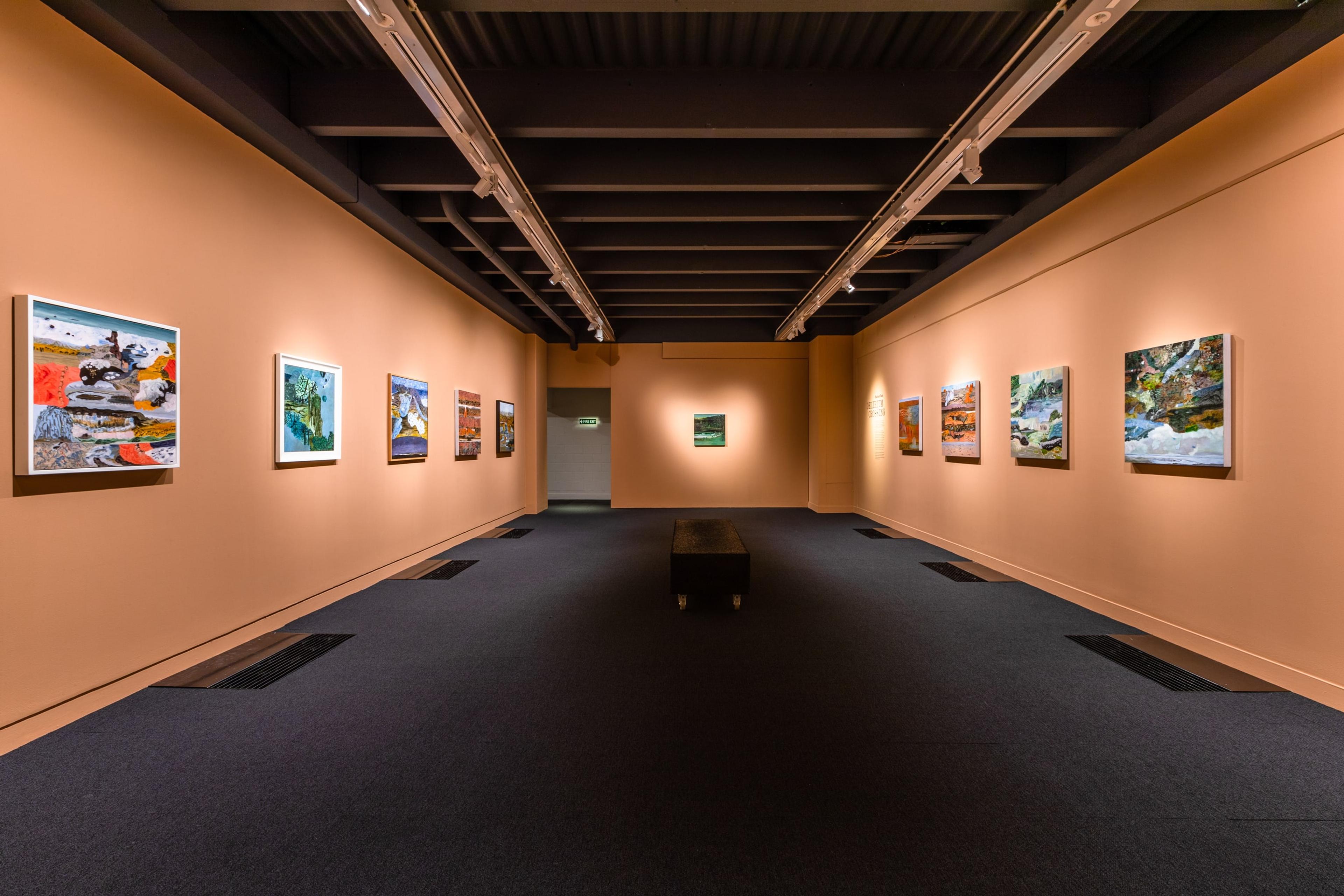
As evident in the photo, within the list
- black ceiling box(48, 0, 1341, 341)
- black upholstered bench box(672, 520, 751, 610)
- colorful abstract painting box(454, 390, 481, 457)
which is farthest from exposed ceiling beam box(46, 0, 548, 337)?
black upholstered bench box(672, 520, 751, 610)

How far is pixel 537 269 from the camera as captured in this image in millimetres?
7246

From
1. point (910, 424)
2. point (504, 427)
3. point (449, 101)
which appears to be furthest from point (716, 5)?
point (504, 427)

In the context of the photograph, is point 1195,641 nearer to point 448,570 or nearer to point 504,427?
point 448,570

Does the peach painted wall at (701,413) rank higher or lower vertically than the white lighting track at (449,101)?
lower

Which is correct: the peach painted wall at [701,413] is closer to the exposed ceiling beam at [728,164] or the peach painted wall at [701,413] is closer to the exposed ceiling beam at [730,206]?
the exposed ceiling beam at [730,206]

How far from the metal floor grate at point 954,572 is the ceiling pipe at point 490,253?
591cm

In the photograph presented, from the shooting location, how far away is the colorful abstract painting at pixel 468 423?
685 centimetres

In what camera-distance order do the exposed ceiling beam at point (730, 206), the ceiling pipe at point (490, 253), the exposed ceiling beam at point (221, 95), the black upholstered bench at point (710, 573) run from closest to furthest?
the exposed ceiling beam at point (221, 95) < the black upholstered bench at point (710, 573) < the ceiling pipe at point (490, 253) < the exposed ceiling beam at point (730, 206)

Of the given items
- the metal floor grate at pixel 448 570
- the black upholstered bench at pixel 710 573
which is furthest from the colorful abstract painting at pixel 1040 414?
the metal floor grate at pixel 448 570

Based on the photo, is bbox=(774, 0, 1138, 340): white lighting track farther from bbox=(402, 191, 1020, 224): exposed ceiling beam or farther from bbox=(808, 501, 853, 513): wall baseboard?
bbox=(808, 501, 853, 513): wall baseboard

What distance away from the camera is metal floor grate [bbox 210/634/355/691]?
2.94 m

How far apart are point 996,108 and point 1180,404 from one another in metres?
2.26

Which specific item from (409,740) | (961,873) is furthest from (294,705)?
(961,873)

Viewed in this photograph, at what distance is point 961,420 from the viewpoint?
242 inches
